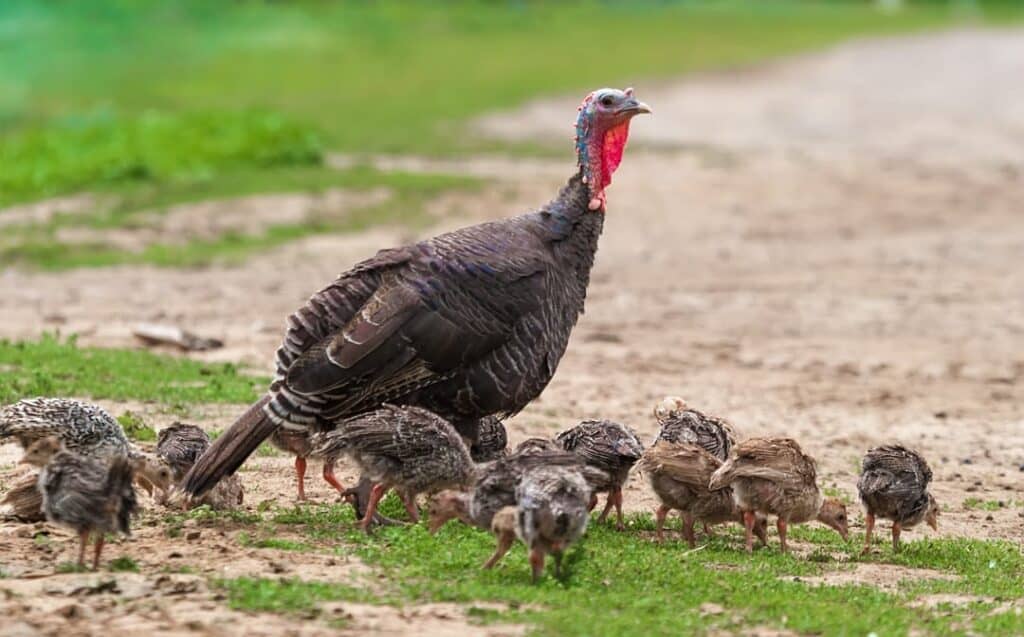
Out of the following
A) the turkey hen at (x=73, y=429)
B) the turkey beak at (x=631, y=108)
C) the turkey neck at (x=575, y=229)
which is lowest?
the turkey hen at (x=73, y=429)

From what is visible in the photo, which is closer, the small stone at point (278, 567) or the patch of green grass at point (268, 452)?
the small stone at point (278, 567)

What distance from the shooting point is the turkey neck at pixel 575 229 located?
9.70 m

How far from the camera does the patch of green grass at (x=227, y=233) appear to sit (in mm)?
17875

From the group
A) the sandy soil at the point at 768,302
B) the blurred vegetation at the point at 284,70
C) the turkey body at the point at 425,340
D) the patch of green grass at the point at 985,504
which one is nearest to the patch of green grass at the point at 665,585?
the sandy soil at the point at 768,302

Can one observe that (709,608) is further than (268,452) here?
No

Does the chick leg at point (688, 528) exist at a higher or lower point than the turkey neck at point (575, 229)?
lower

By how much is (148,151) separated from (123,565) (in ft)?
52.0

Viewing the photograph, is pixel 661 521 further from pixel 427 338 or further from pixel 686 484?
pixel 427 338

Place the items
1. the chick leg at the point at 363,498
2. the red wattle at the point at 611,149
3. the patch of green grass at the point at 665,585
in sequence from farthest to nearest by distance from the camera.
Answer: the red wattle at the point at 611,149, the chick leg at the point at 363,498, the patch of green grass at the point at 665,585

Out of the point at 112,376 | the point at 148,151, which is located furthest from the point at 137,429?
the point at 148,151

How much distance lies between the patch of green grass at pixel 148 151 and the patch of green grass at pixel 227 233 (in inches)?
18.7

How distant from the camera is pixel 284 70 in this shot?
1430 inches

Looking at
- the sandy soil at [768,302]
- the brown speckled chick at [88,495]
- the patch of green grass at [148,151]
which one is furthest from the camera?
the patch of green grass at [148,151]

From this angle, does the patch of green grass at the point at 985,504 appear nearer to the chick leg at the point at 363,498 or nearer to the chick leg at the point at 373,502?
the chick leg at the point at 363,498
